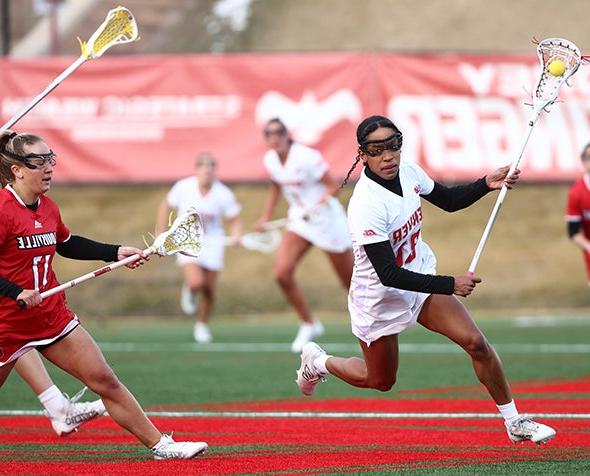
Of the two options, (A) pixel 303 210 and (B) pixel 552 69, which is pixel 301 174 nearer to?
(A) pixel 303 210

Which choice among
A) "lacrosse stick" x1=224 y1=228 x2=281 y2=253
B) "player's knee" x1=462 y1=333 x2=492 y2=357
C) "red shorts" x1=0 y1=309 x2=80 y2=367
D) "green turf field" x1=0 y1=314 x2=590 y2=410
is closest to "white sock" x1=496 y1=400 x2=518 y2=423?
"player's knee" x1=462 y1=333 x2=492 y2=357

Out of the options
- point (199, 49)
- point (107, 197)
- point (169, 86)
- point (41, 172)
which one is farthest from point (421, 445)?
point (199, 49)

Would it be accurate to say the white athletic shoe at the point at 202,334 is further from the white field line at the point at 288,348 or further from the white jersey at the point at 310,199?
the white jersey at the point at 310,199

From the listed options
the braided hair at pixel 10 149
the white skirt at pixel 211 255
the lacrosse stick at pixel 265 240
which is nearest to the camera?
the braided hair at pixel 10 149

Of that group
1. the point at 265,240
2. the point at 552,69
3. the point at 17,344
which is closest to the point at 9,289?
the point at 17,344

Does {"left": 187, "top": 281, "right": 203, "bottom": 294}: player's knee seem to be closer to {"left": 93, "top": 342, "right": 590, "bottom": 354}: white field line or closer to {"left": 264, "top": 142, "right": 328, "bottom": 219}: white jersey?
{"left": 93, "top": 342, "right": 590, "bottom": 354}: white field line

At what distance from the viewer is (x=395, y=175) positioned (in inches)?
278

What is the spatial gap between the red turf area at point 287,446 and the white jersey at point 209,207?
7.07 m

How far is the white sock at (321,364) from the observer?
8094 mm

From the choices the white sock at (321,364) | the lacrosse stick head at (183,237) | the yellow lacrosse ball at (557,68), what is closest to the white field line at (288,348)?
the white sock at (321,364)

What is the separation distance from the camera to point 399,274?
22.4 ft

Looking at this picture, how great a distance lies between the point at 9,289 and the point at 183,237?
1052 millimetres

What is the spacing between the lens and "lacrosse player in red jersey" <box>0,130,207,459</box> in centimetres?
668

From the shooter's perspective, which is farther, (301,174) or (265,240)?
(265,240)
